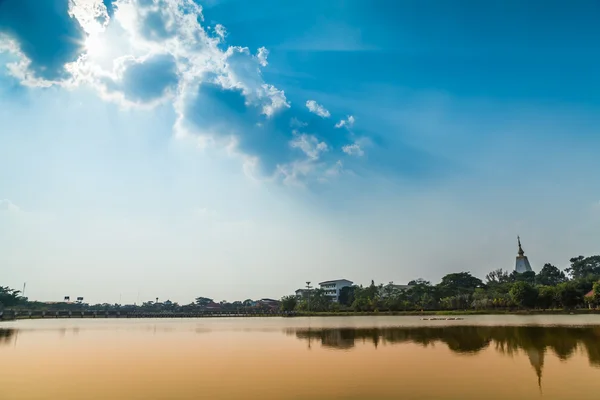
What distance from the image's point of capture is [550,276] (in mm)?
96500

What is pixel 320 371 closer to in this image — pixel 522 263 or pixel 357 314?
pixel 357 314

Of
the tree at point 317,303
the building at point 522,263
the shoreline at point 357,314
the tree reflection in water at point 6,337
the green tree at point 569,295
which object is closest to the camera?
the tree reflection in water at point 6,337

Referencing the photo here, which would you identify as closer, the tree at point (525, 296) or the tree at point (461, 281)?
the tree at point (525, 296)

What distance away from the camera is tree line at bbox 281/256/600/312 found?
59.1m

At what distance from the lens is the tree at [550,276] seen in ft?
305

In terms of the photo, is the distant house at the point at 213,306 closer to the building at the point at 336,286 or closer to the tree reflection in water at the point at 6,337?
the building at the point at 336,286

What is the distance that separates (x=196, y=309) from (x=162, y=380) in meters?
136

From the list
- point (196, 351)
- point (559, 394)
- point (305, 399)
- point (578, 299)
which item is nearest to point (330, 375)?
point (305, 399)

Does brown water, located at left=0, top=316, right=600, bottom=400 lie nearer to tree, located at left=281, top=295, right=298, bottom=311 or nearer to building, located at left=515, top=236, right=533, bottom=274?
tree, located at left=281, top=295, right=298, bottom=311

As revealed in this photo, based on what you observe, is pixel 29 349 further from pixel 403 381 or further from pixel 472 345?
pixel 472 345

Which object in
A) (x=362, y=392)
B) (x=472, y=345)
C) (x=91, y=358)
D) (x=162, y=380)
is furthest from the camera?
(x=472, y=345)

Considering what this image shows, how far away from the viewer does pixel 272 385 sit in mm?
11695

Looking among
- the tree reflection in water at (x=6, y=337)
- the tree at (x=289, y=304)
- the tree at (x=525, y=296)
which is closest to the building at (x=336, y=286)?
the tree at (x=289, y=304)

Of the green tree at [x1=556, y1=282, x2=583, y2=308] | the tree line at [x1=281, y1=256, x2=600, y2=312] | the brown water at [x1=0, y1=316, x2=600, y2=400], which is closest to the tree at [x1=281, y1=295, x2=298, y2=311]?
the tree line at [x1=281, y1=256, x2=600, y2=312]
